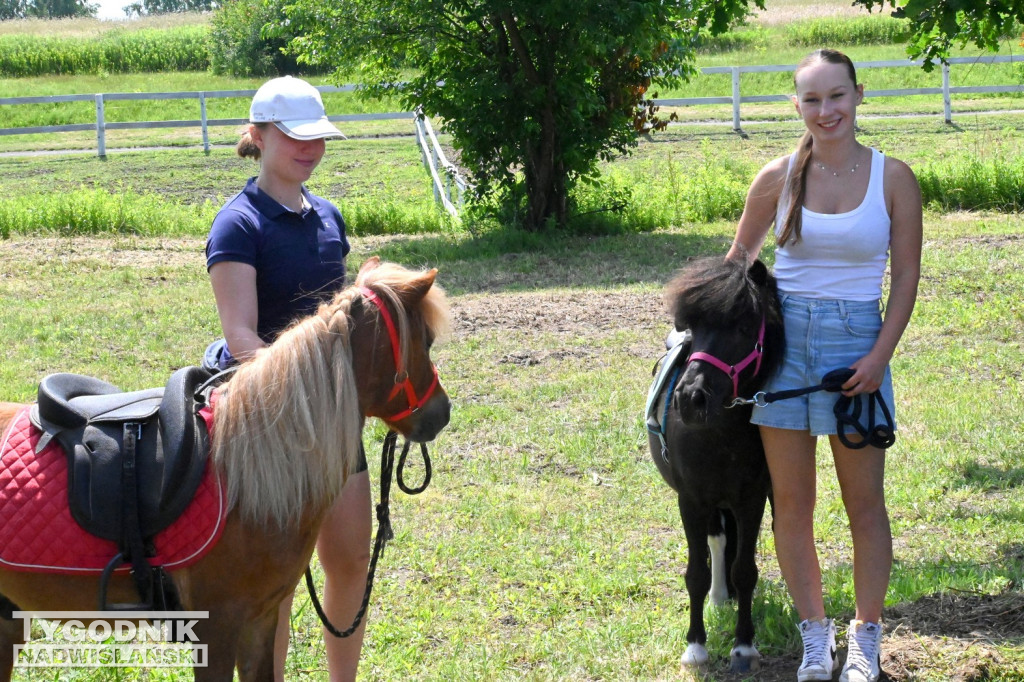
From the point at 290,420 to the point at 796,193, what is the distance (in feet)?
5.82

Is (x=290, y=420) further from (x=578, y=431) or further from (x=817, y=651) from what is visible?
(x=578, y=431)

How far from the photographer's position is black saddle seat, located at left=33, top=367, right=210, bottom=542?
2.50 m

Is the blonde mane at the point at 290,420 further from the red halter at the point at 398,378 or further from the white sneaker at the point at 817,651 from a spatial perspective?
the white sneaker at the point at 817,651

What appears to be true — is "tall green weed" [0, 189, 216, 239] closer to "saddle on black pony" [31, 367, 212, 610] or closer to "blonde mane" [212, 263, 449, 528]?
"saddle on black pony" [31, 367, 212, 610]

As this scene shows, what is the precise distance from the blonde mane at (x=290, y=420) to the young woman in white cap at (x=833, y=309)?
1380 millimetres

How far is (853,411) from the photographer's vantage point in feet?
10.4

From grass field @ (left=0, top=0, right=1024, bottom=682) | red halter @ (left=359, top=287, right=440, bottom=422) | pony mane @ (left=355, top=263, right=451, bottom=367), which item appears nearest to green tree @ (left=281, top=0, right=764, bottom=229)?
grass field @ (left=0, top=0, right=1024, bottom=682)

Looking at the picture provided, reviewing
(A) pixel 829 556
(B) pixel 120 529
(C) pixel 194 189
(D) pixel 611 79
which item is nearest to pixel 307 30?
(D) pixel 611 79

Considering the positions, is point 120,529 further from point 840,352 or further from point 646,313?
point 646,313

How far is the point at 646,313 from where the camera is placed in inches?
346

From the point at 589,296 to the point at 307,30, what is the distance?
5.69 m

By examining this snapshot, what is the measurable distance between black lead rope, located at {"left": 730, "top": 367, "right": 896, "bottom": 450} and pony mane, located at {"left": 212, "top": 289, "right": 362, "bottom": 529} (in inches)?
55.0

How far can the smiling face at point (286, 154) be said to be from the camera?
2.89 meters

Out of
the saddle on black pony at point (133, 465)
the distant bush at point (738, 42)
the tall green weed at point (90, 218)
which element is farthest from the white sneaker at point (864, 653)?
the distant bush at point (738, 42)
